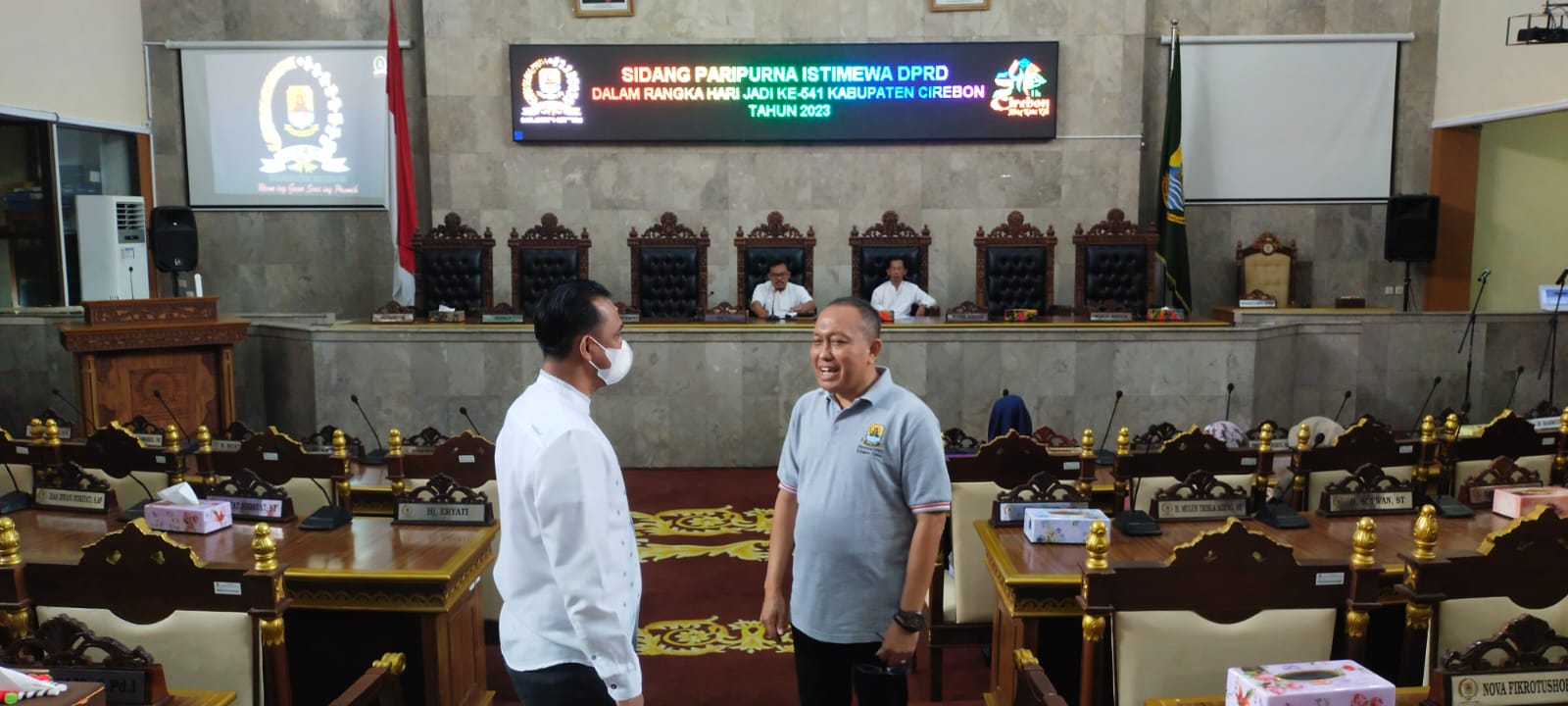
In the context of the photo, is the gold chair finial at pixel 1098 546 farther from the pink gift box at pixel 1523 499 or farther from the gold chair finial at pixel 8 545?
the gold chair finial at pixel 8 545

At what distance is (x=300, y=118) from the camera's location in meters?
8.90

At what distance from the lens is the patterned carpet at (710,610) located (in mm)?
3400

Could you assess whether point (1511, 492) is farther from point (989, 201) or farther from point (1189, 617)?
point (989, 201)

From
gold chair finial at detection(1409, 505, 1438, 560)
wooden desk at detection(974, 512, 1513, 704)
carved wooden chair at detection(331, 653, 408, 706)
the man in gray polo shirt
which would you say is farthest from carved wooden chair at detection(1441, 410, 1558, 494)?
carved wooden chair at detection(331, 653, 408, 706)

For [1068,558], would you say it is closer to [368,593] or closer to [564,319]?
[564,319]

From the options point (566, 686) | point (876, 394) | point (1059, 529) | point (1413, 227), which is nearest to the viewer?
point (566, 686)

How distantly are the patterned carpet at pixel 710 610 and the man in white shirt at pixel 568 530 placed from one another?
3.03 ft

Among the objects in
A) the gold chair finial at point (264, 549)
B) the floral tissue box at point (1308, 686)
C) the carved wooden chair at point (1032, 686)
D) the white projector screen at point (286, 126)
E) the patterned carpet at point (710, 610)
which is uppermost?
the white projector screen at point (286, 126)

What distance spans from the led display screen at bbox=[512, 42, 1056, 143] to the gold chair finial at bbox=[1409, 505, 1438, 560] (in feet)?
22.6

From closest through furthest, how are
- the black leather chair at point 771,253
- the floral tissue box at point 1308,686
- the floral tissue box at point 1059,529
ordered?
the floral tissue box at point 1308,686, the floral tissue box at point 1059,529, the black leather chair at point 771,253

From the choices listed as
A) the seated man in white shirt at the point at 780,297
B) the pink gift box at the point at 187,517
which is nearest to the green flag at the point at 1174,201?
the seated man in white shirt at the point at 780,297

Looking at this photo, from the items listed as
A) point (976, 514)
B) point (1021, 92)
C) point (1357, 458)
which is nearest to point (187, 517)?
point (976, 514)

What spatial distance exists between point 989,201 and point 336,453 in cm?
661

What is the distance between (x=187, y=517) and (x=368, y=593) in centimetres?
75
